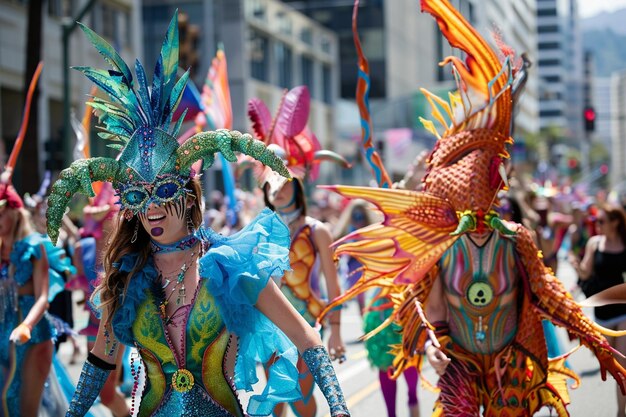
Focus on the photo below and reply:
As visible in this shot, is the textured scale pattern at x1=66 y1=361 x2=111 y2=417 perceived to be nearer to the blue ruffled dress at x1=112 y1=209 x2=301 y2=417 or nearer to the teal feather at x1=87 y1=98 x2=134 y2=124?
the blue ruffled dress at x1=112 y1=209 x2=301 y2=417

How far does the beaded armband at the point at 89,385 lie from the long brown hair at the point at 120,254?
175 mm

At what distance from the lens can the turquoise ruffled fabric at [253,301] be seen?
14.9 feet

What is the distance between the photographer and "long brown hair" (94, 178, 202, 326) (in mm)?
4777

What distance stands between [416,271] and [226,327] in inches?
87.7

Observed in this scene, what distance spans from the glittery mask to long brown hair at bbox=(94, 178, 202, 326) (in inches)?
4.0

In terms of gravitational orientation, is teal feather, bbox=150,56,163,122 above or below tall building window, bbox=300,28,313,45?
below

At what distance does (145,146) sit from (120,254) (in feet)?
1.55

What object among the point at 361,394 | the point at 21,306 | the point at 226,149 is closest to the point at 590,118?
the point at 361,394

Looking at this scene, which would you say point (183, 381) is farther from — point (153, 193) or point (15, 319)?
point (15, 319)

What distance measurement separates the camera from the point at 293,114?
8.95 metres

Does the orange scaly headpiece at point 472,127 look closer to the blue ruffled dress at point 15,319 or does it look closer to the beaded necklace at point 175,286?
the beaded necklace at point 175,286

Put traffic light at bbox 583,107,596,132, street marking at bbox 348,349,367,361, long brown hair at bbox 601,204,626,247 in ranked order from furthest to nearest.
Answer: traffic light at bbox 583,107,596,132, street marking at bbox 348,349,367,361, long brown hair at bbox 601,204,626,247

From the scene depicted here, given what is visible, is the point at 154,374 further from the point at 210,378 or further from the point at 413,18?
the point at 413,18

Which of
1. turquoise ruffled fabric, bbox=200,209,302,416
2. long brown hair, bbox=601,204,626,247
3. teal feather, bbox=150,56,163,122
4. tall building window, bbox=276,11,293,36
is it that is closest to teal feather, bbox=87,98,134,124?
teal feather, bbox=150,56,163,122
